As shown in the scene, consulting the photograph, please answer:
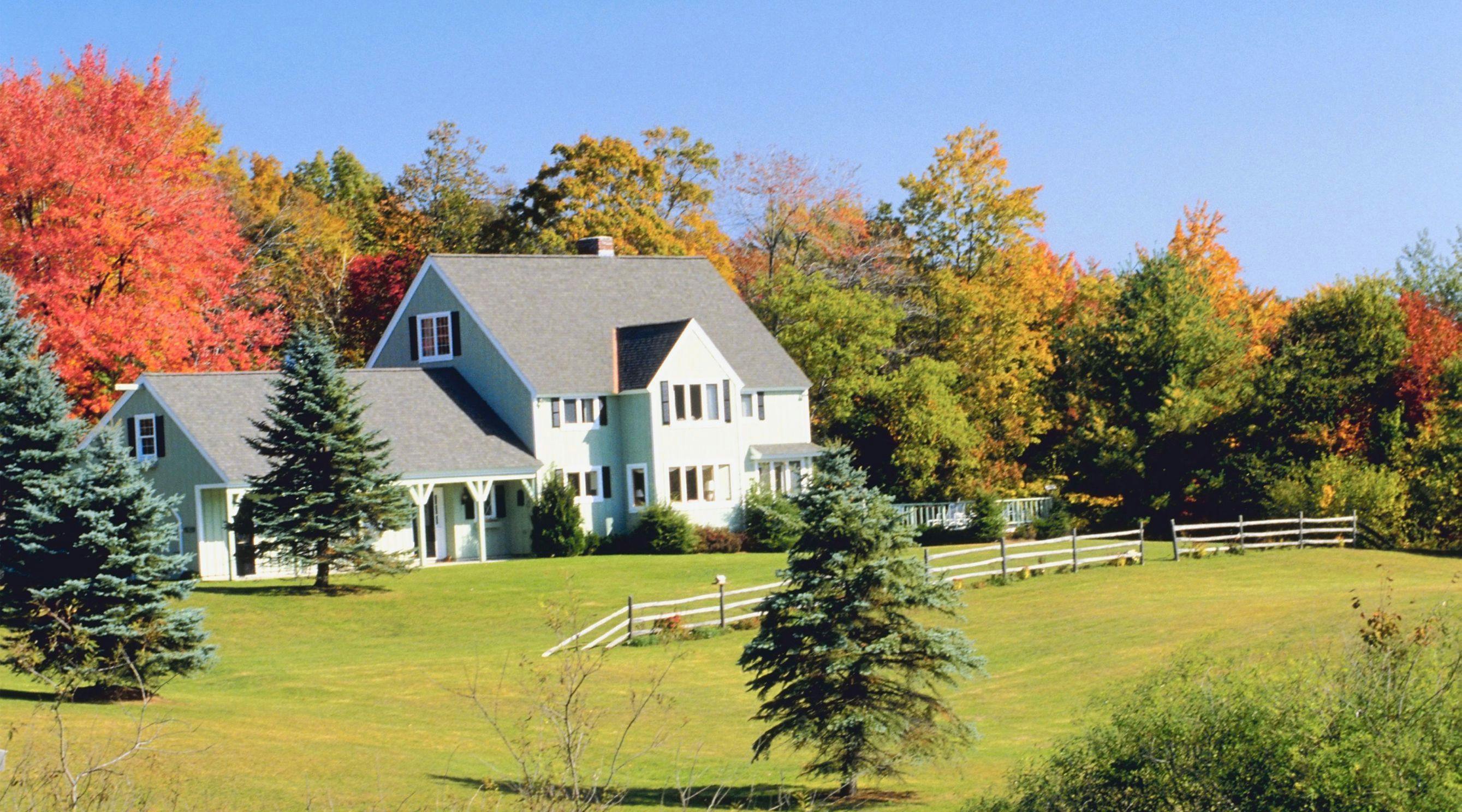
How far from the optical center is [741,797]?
20141mm

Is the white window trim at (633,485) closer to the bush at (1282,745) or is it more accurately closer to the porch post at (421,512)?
the porch post at (421,512)

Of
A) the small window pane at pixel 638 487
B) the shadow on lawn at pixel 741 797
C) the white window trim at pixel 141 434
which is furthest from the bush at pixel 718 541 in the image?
the shadow on lawn at pixel 741 797

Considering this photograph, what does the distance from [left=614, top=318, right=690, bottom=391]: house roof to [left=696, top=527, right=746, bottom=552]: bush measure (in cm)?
481

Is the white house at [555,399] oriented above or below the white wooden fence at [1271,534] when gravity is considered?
above

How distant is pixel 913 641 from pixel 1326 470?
36398mm

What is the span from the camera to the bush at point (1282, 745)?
14.4m

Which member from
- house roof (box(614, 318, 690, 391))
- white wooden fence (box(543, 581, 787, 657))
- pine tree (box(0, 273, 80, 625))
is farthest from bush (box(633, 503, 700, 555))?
pine tree (box(0, 273, 80, 625))

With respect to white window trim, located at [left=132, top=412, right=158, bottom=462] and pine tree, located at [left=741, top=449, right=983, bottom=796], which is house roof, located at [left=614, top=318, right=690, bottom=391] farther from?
pine tree, located at [left=741, top=449, right=983, bottom=796]

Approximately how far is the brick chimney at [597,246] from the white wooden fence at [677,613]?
76.5 feet

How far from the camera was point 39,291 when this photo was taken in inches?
1831

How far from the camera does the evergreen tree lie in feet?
82.6

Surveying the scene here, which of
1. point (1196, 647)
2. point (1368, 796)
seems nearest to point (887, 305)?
point (1196, 647)

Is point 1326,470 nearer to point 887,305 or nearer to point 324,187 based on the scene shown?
point 887,305

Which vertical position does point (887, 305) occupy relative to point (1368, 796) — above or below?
above
